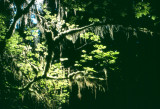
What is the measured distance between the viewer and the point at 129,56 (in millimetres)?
9852

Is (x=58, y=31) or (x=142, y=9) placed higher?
(x=142, y=9)

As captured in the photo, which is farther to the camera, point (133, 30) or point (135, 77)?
point (135, 77)

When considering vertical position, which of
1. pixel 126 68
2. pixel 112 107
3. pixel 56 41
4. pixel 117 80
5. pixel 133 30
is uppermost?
pixel 133 30

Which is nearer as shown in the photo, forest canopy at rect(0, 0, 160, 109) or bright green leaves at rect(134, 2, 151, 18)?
bright green leaves at rect(134, 2, 151, 18)

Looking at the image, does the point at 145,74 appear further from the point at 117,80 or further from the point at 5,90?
the point at 5,90

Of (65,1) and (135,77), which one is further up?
(65,1)

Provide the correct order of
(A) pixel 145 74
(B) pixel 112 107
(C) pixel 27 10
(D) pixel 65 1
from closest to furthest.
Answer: (D) pixel 65 1
(C) pixel 27 10
(A) pixel 145 74
(B) pixel 112 107

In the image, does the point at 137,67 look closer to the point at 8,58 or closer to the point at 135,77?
the point at 135,77

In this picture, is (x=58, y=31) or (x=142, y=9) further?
(x=58, y=31)

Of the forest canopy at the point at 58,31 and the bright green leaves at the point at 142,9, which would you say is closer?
Answer: the bright green leaves at the point at 142,9

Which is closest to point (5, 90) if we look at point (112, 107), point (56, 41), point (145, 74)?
point (56, 41)

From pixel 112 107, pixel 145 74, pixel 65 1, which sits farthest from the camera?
pixel 112 107

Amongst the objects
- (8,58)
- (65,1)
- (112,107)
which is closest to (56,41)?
(65,1)

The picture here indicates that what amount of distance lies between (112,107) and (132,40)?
5680 mm
